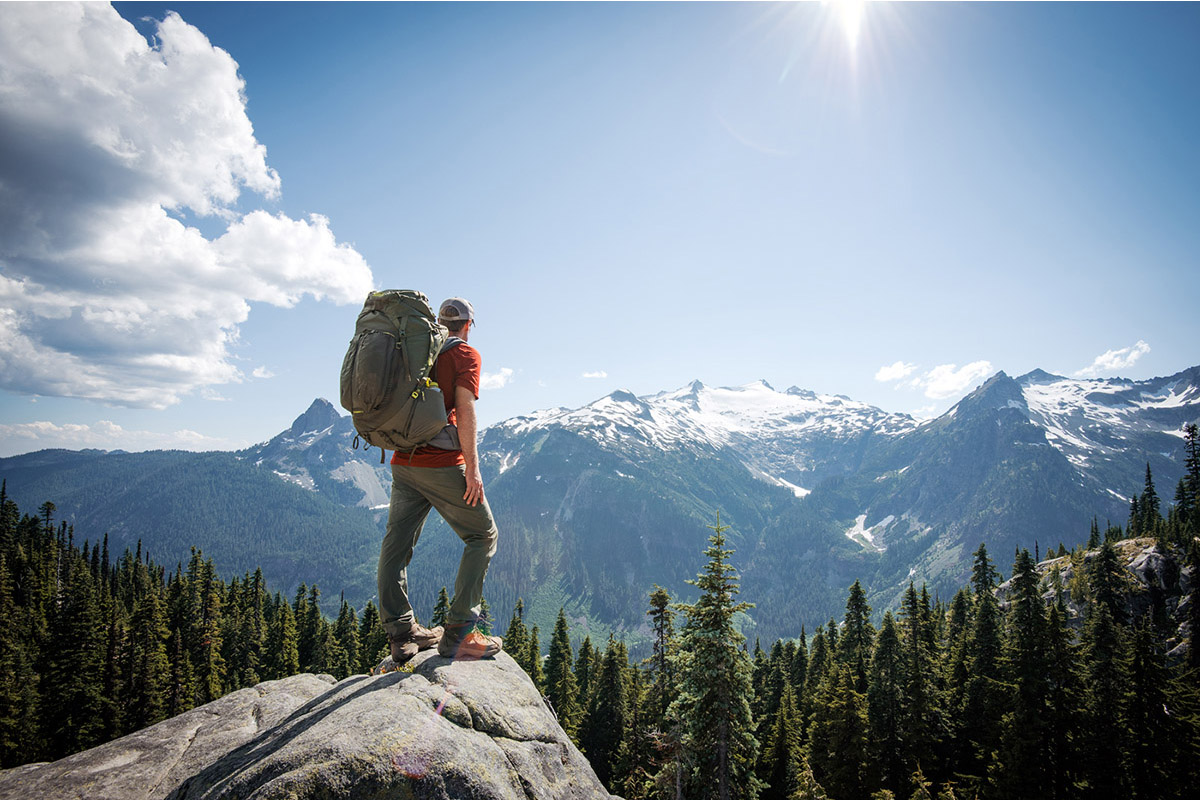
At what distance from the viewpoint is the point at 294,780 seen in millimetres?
4223

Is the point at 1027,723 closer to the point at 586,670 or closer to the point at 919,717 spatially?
the point at 919,717

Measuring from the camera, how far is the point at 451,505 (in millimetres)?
7145

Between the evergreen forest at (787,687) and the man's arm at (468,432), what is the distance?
39.5 ft

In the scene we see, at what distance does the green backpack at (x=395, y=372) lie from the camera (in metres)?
6.32

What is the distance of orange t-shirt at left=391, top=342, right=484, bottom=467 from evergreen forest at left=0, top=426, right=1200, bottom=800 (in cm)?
1242

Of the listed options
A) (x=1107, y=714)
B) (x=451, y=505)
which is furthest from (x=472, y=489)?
(x=1107, y=714)

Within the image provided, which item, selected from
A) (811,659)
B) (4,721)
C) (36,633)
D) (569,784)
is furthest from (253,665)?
(569,784)

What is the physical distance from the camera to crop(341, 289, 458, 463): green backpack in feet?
20.7

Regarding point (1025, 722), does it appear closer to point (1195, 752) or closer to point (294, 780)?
point (1195, 752)

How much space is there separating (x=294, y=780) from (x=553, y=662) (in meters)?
62.8

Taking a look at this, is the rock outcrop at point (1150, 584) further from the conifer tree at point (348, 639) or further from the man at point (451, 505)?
the conifer tree at point (348, 639)

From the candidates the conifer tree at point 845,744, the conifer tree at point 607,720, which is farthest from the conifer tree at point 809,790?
the conifer tree at point 607,720

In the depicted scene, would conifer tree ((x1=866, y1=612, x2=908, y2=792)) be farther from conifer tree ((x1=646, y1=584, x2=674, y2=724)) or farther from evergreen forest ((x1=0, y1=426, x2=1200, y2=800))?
conifer tree ((x1=646, y1=584, x2=674, y2=724))

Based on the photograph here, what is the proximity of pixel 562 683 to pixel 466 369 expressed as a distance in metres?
59.0
